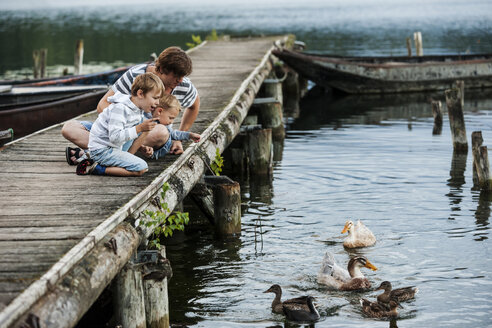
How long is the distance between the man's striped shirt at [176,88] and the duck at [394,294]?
3326 millimetres

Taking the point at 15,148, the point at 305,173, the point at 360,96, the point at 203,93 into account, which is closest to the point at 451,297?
the point at 15,148

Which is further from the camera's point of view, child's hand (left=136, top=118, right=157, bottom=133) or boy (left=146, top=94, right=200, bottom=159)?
boy (left=146, top=94, right=200, bottom=159)

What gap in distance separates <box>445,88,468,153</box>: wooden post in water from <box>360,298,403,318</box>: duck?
8202 mm

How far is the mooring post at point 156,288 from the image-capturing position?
6.53 meters

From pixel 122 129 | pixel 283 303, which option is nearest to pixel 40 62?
pixel 122 129

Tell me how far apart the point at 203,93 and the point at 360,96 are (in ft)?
41.4

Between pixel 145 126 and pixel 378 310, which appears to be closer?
pixel 378 310

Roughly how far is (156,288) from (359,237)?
371cm

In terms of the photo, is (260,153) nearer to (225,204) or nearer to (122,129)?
(225,204)

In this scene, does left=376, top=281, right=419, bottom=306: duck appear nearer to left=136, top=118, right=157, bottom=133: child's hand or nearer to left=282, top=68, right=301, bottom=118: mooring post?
left=136, top=118, right=157, bottom=133: child's hand

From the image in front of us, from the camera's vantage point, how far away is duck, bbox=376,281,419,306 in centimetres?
752

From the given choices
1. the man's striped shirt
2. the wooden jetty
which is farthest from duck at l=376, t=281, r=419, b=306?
the man's striped shirt

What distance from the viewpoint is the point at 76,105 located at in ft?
50.9

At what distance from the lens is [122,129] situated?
25.5 feet
